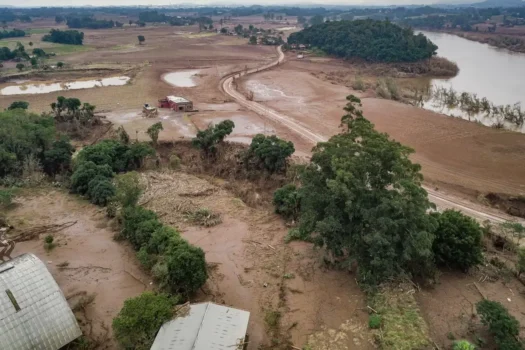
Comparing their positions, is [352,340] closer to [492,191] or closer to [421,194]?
[421,194]

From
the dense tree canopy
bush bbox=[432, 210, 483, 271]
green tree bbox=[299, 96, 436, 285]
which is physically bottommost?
bush bbox=[432, 210, 483, 271]

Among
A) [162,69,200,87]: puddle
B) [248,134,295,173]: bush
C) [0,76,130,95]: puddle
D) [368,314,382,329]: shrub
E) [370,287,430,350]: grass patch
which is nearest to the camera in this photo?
[370,287,430,350]: grass patch

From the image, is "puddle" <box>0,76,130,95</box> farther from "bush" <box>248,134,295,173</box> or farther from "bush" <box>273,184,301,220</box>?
"bush" <box>273,184,301,220</box>

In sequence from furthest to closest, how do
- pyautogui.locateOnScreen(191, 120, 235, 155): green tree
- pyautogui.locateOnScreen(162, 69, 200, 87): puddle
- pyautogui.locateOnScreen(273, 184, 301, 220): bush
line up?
1. pyautogui.locateOnScreen(162, 69, 200, 87): puddle
2. pyautogui.locateOnScreen(191, 120, 235, 155): green tree
3. pyautogui.locateOnScreen(273, 184, 301, 220): bush

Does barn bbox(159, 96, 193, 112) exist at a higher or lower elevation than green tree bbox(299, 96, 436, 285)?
lower

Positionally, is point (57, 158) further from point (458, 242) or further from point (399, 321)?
point (458, 242)

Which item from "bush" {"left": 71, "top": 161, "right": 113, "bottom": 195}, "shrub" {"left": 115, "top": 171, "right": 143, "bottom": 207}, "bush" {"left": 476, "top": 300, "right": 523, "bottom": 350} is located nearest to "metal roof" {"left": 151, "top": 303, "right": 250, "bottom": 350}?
"bush" {"left": 476, "top": 300, "right": 523, "bottom": 350}

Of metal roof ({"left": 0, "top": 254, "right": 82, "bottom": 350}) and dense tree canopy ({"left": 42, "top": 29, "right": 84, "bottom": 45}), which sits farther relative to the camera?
dense tree canopy ({"left": 42, "top": 29, "right": 84, "bottom": 45})
